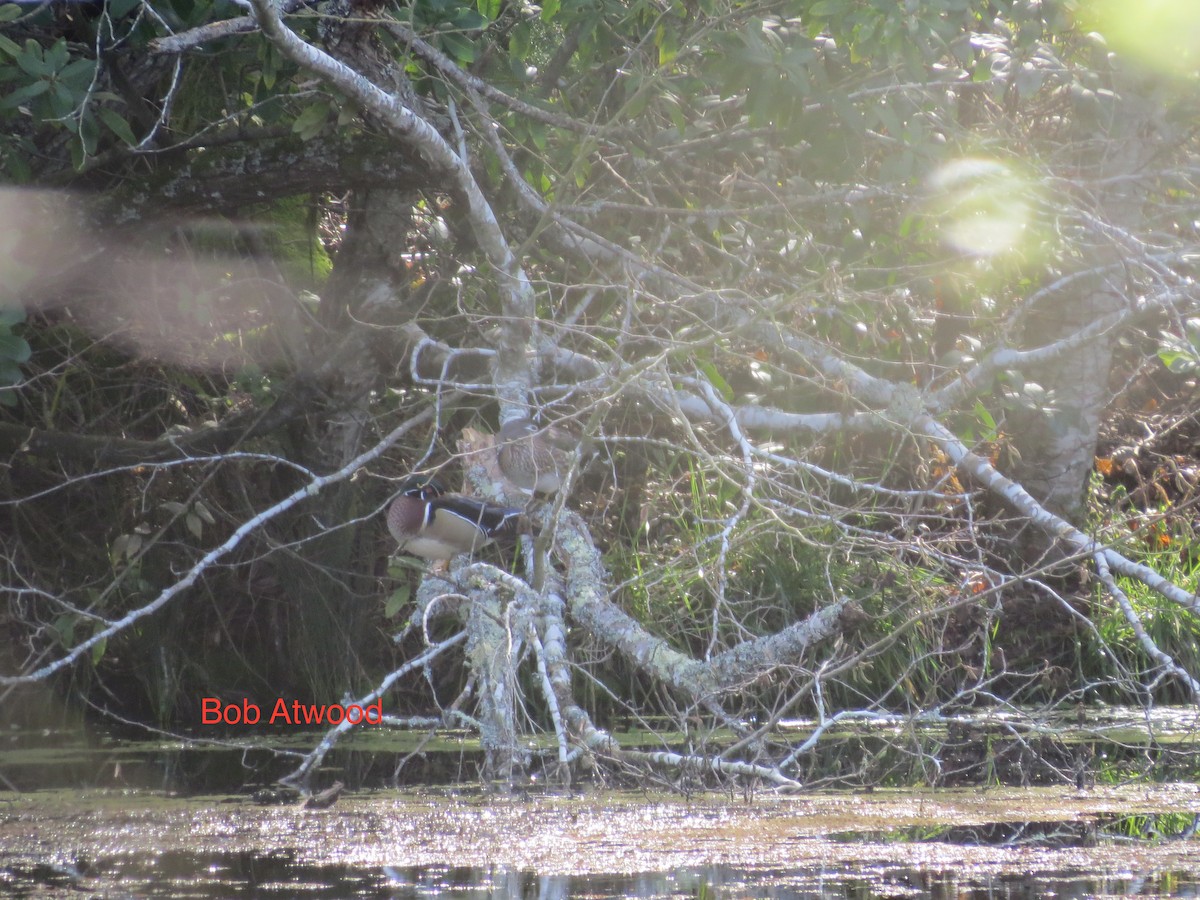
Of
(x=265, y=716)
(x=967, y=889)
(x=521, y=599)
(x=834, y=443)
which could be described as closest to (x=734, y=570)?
(x=834, y=443)

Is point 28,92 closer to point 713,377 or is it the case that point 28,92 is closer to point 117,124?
point 117,124

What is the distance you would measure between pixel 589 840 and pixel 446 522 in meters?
1.39

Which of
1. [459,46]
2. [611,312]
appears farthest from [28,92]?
[611,312]

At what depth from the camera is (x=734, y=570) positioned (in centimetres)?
568

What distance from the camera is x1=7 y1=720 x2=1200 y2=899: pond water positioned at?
282 cm

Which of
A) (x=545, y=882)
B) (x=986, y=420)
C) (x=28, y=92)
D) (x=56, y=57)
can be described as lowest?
(x=545, y=882)

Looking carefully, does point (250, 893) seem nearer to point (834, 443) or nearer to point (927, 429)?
point (927, 429)

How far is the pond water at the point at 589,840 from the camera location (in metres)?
Result: 2.82

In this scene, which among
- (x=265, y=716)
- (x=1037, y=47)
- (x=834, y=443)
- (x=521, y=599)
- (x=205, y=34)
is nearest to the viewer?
(x=205, y=34)

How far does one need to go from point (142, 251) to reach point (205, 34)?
5.58 ft

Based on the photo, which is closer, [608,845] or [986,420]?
[608,845]

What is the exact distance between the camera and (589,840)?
3299 millimetres

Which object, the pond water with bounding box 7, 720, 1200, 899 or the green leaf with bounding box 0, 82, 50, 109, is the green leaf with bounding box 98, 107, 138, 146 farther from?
the pond water with bounding box 7, 720, 1200, 899

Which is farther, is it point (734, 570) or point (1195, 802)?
point (734, 570)
